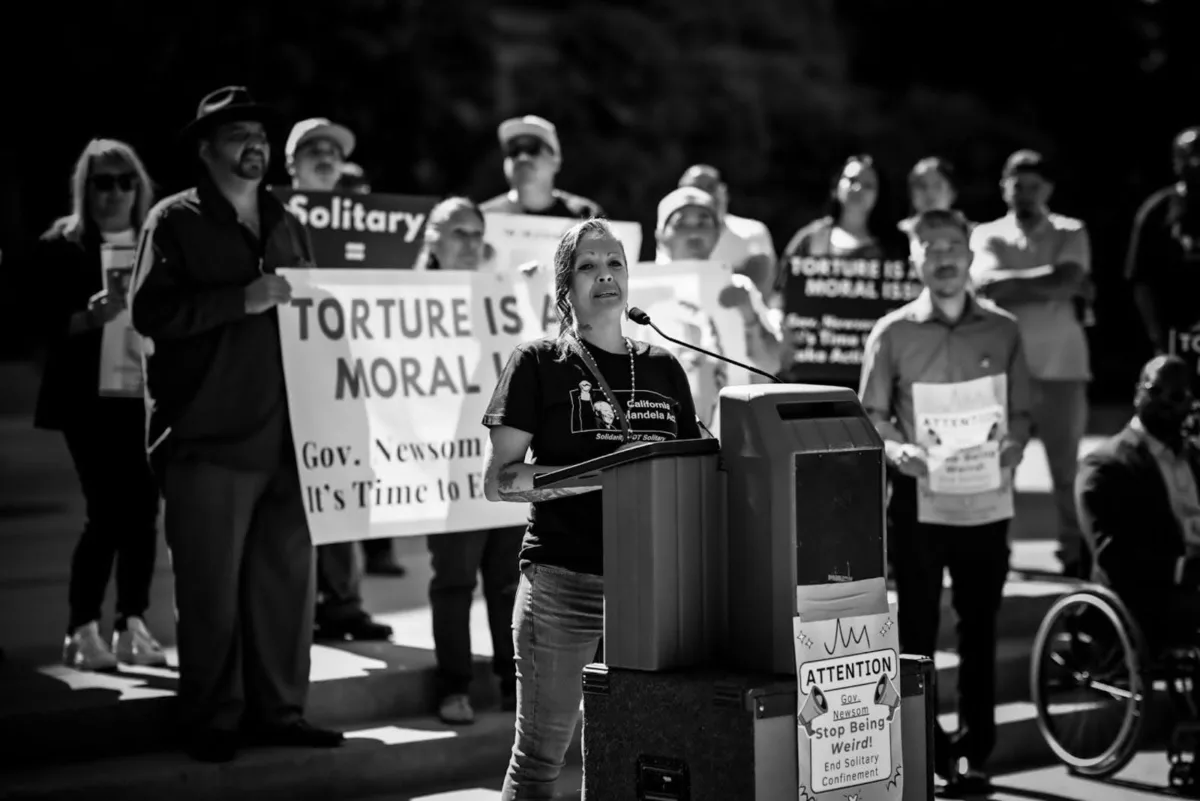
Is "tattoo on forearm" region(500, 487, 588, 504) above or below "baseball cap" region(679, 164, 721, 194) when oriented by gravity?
below

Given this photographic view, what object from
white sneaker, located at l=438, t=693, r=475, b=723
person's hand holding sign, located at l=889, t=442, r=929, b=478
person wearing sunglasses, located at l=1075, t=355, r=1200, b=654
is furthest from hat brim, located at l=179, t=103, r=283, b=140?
person wearing sunglasses, located at l=1075, t=355, r=1200, b=654

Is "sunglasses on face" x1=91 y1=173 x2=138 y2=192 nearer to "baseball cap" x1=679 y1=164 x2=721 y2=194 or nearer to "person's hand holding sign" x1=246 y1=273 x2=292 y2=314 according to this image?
"person's hand holding sign" x1=246 y1=273 x2=292 y2=314

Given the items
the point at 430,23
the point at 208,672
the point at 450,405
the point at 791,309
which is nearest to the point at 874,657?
the point at 208,672

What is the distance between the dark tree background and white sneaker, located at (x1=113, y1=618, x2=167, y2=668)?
22.4 ft

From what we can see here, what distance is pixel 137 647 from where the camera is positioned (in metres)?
7.05

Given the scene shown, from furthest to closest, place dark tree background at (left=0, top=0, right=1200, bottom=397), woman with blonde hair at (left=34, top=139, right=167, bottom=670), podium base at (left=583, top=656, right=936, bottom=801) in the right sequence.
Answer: dark tree background at (left=0, top=0, right=1200, bottom=397) → woman with blonde hair at (left=34, top=139, right=167, bottom=670) → podium base at (left=583, top=656, right=936, bottom=801)

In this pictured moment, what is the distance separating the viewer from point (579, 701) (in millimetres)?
4570

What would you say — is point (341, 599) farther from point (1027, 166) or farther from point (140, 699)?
point (1027, 166)

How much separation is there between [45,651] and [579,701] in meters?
3.48

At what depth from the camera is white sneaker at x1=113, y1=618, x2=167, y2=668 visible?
702cm

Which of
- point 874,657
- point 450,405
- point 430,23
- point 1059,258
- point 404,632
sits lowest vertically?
point 404,632

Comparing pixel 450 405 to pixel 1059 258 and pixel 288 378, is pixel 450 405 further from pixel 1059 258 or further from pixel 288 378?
pixel 1059 258

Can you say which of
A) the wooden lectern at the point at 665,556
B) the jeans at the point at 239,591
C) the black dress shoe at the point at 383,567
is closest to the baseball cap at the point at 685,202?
the jeans at the point at 239,591

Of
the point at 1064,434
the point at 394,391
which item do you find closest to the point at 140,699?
the point at 394,391
